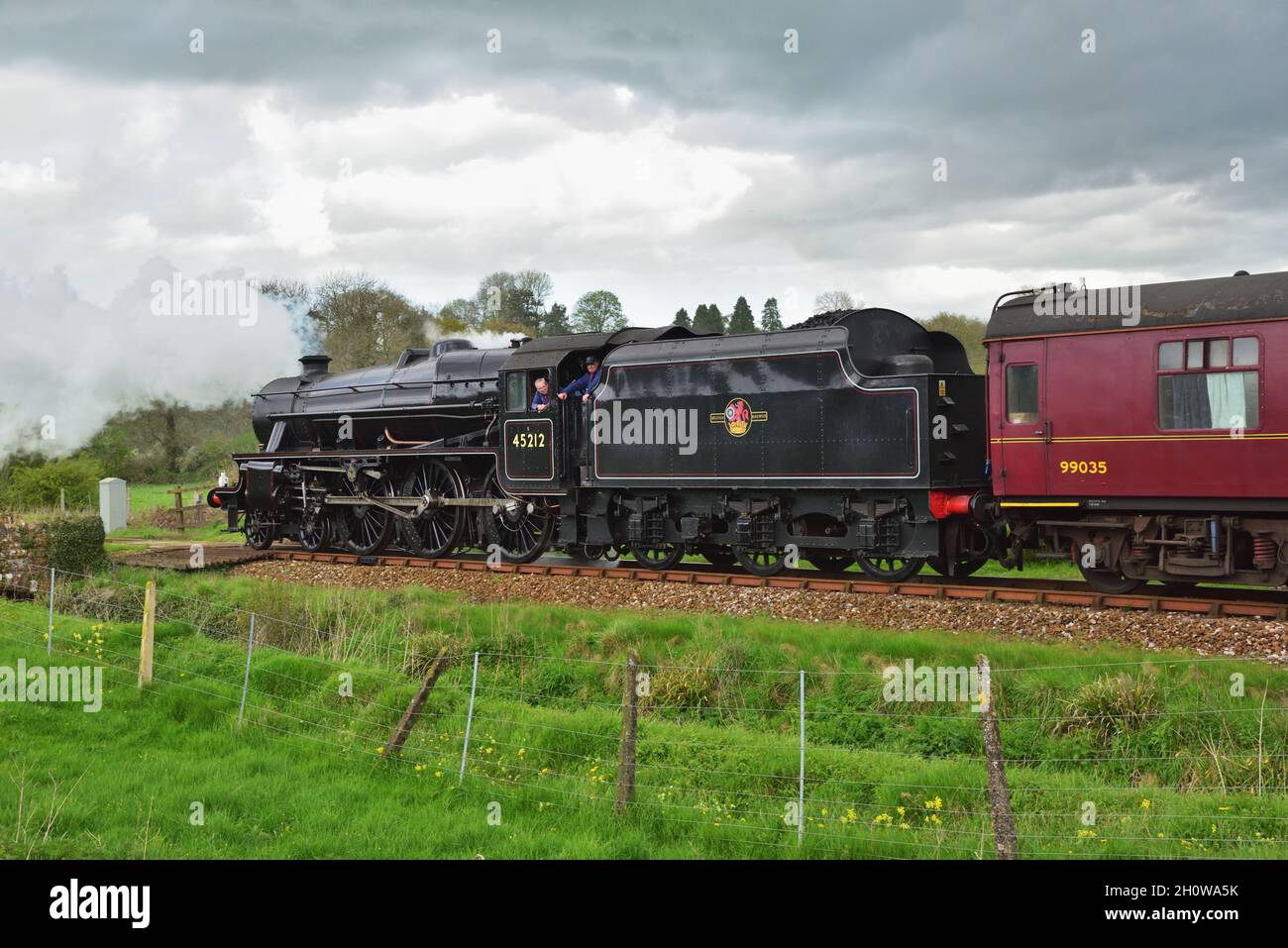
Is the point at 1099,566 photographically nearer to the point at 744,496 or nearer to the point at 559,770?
the point at 744,496

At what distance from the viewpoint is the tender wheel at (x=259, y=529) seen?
24094 mm

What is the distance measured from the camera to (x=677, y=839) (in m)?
7.95

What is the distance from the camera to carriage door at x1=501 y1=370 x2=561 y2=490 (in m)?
18.2

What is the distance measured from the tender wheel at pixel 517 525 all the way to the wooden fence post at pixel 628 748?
1050cm

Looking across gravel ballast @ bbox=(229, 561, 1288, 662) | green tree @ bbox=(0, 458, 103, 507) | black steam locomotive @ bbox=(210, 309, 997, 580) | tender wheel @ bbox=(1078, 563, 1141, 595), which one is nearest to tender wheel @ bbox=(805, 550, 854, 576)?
black steam locomotive @ bbox=(210, 309, 997, 580)

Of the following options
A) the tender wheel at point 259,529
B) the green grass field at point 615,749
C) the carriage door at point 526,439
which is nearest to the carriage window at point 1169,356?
the green grass field at point 615,749

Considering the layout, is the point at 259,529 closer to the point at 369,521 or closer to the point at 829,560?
the point at 369,521

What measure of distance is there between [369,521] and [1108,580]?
14.0m

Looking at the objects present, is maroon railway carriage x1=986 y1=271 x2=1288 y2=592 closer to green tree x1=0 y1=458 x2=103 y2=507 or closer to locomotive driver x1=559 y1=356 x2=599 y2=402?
locomotive driver x1=559 y1=356 x2=599 y2=402

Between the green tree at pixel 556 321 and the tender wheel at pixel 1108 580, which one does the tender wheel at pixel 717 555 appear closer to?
the tender wheel at pixel 1108 580

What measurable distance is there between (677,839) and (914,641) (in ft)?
18.2

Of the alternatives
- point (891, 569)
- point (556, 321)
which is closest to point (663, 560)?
point (891, 569)

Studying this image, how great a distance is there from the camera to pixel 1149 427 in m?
13.1

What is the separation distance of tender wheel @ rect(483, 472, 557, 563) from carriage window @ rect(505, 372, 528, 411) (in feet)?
4.91
